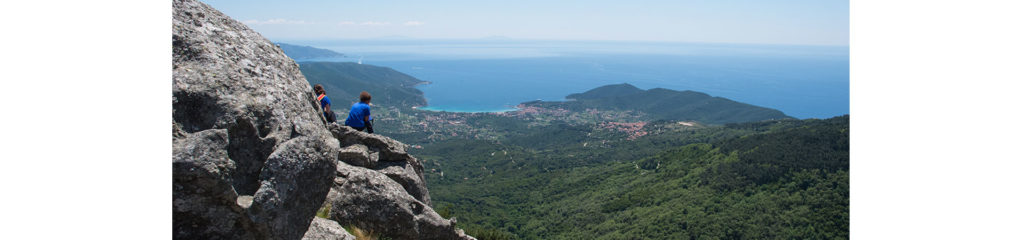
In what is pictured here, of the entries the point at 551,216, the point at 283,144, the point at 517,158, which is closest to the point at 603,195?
the point at 551,216

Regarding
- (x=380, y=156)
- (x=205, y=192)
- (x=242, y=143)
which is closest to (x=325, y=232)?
(x=242, y=143)

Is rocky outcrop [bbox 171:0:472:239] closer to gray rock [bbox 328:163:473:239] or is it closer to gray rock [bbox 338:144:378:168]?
gray rock [bbox 328:163:473:239]

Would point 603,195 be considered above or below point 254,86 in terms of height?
below

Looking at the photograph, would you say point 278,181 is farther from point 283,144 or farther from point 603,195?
point 603,195

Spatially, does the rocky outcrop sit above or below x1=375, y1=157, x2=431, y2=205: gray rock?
above

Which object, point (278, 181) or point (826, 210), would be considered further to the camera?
point (826, 210)

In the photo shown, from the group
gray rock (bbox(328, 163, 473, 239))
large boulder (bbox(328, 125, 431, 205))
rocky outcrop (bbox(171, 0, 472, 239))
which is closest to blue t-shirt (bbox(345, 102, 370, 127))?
large boulder (bbox(328, 125, 431, 205))
